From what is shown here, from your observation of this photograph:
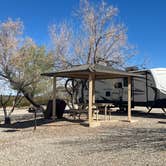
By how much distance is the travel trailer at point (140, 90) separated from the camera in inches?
674

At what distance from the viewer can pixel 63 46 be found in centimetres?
2122

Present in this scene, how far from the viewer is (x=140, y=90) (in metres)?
18.4

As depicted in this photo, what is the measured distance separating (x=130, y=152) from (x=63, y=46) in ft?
48.2

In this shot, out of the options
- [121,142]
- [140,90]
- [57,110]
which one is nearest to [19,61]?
[57,110]

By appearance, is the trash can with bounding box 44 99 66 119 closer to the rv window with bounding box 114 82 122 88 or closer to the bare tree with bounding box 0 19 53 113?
the bare tree with bounding box 0 19 53 113

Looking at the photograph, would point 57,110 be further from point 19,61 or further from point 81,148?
point 81,148

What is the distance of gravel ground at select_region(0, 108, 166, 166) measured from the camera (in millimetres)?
6497

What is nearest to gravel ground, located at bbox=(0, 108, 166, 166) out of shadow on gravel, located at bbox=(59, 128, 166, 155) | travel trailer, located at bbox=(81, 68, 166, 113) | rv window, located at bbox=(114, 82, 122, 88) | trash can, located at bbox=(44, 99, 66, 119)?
shadow on gravel, located at bbox=(59, 128, 166, 155)

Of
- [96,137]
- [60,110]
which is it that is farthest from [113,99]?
[96,137]

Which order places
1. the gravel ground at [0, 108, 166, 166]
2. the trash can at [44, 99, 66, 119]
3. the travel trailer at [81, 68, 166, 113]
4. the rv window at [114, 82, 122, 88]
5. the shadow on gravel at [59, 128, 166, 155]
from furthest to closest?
the rv window at [114, 82, 122, 88] → the travel trailer at [81, 68, 166, 113] → the trash can at [44, 99, 66, 119] → the shadow on gravel at [59, 128, 166, 155] → the gravel ground at [0, 108, 166, 166]

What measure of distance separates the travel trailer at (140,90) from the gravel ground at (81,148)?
6.68 meters

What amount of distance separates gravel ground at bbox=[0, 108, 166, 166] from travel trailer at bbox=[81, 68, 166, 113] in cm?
668

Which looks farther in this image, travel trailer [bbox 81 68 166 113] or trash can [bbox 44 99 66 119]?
travel trailer [bbox 81 68 166 113]

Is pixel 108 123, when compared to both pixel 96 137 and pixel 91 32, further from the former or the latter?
pixel 91 32
